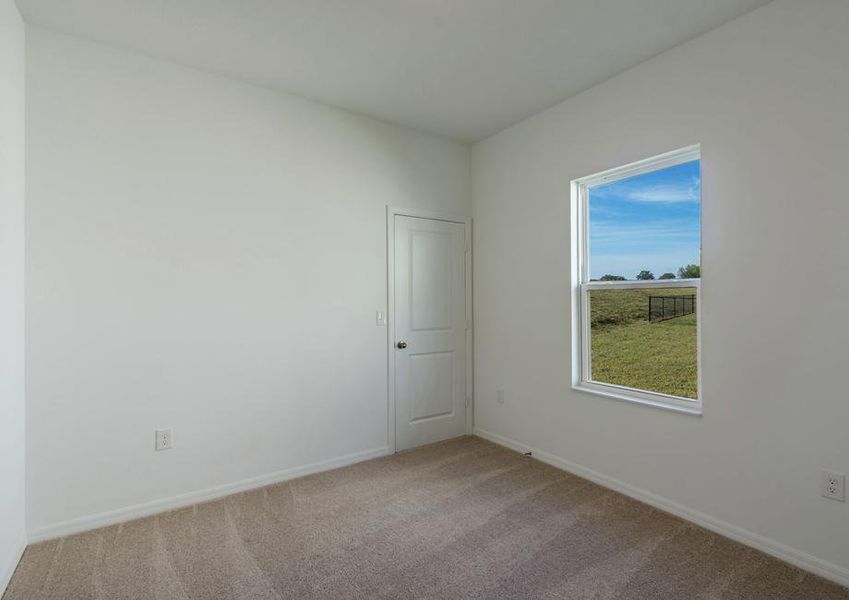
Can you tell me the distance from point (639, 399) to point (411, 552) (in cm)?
167

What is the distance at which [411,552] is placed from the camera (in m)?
2.20

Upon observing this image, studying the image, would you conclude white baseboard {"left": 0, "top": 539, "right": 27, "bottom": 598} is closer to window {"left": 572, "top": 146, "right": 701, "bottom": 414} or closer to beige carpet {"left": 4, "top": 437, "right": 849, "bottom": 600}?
beige carpet {"left": 4, "top": 437, "right": 849, "bottom": 600}

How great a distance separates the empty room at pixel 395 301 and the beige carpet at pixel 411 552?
18 mm

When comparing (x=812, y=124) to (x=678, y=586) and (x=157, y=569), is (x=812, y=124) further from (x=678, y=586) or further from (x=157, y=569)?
(x=157, y=569)

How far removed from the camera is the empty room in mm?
2033

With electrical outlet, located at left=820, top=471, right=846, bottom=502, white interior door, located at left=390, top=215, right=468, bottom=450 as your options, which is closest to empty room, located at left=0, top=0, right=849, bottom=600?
electrical outlet, located at left=820, top=471, right=846, bottom=502

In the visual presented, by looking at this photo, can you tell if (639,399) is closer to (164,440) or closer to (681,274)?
(681,274)

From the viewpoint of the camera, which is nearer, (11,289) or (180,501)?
(11,289)

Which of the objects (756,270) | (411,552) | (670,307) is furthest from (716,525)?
(411,552)

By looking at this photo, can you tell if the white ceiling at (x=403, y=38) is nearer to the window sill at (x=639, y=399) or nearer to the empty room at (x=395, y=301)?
the empty room at (x=395, y=301)

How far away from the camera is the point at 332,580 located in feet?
6.49

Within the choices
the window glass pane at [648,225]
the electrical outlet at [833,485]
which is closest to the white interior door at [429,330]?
the window glass pane at [648,225]

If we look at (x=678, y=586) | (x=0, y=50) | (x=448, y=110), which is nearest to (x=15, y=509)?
(x=0, y=50)

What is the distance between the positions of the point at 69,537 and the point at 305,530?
1.24 metres
